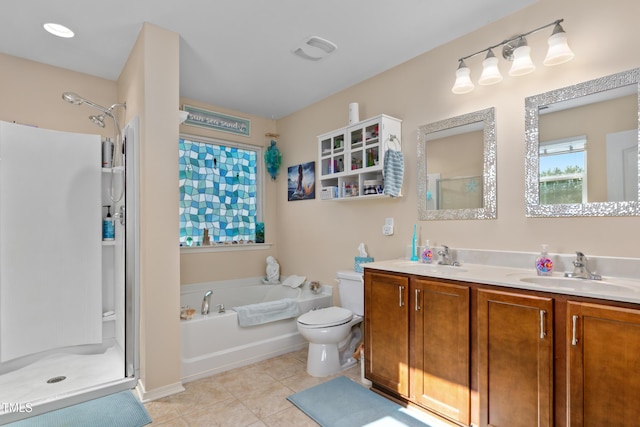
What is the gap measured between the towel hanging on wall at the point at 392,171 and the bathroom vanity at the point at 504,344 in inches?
25.0

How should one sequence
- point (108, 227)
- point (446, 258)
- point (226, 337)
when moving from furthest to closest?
point (108, 227), point (226, 337), point (446, 258)

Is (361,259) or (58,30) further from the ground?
(58,30)

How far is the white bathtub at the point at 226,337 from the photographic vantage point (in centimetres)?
260

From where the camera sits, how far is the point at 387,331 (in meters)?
2.23

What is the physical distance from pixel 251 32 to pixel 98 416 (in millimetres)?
2704

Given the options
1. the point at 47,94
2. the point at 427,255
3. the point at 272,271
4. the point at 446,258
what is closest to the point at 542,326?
the point at 446,258

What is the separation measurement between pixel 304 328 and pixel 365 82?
2.26 m

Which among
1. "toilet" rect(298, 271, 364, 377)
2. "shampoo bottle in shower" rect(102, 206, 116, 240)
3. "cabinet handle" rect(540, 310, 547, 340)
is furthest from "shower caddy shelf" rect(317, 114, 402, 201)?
"shampoo bottle in shower" rect(102, 206, 116, 240)

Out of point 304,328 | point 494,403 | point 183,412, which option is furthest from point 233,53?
point 494,403

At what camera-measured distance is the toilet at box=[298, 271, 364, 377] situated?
2.60 meters

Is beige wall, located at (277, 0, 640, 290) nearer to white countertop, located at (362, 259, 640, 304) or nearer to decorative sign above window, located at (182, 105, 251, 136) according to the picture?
white countertop, located at (362, 259, 640, 304)

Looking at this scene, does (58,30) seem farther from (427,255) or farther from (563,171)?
(563,171)

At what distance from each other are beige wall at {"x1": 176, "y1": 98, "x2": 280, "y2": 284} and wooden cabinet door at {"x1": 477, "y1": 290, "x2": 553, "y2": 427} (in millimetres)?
2849

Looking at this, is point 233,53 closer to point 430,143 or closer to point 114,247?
point 430,143
